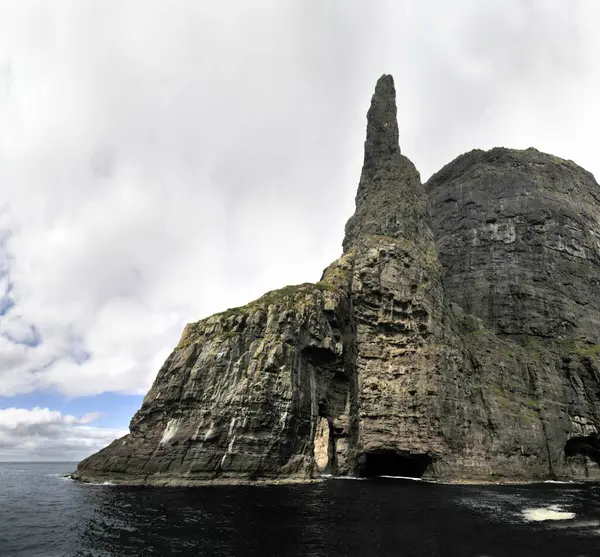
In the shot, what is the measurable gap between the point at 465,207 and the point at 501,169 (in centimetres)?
1519

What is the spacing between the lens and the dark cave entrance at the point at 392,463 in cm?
6812

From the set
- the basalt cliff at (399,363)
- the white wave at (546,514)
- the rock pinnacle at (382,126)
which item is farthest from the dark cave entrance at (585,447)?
the rock pinnacle at (382,126)

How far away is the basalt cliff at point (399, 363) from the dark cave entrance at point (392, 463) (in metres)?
0.35

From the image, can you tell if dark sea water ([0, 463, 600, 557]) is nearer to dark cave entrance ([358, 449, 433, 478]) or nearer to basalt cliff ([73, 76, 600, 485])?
basalt cliff ([73, 76, 600, 485])

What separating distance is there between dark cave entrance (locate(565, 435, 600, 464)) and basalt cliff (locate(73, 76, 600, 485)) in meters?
0.27

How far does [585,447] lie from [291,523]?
247 feet

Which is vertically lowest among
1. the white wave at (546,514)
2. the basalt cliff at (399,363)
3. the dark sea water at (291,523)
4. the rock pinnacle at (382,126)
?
the white wave at (546,514)

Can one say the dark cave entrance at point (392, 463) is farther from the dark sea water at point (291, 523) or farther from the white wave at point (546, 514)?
the white wave at point (546, 514)

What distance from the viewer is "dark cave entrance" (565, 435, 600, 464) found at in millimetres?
80562

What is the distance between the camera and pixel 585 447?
82062mm

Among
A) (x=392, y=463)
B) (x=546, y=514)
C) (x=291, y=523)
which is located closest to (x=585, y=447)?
(x=392, y=463)

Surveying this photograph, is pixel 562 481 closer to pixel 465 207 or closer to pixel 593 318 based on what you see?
pixel 593 318

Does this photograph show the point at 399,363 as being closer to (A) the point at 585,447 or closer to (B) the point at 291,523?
(A) the point at 585,447

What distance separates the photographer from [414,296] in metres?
78.7
